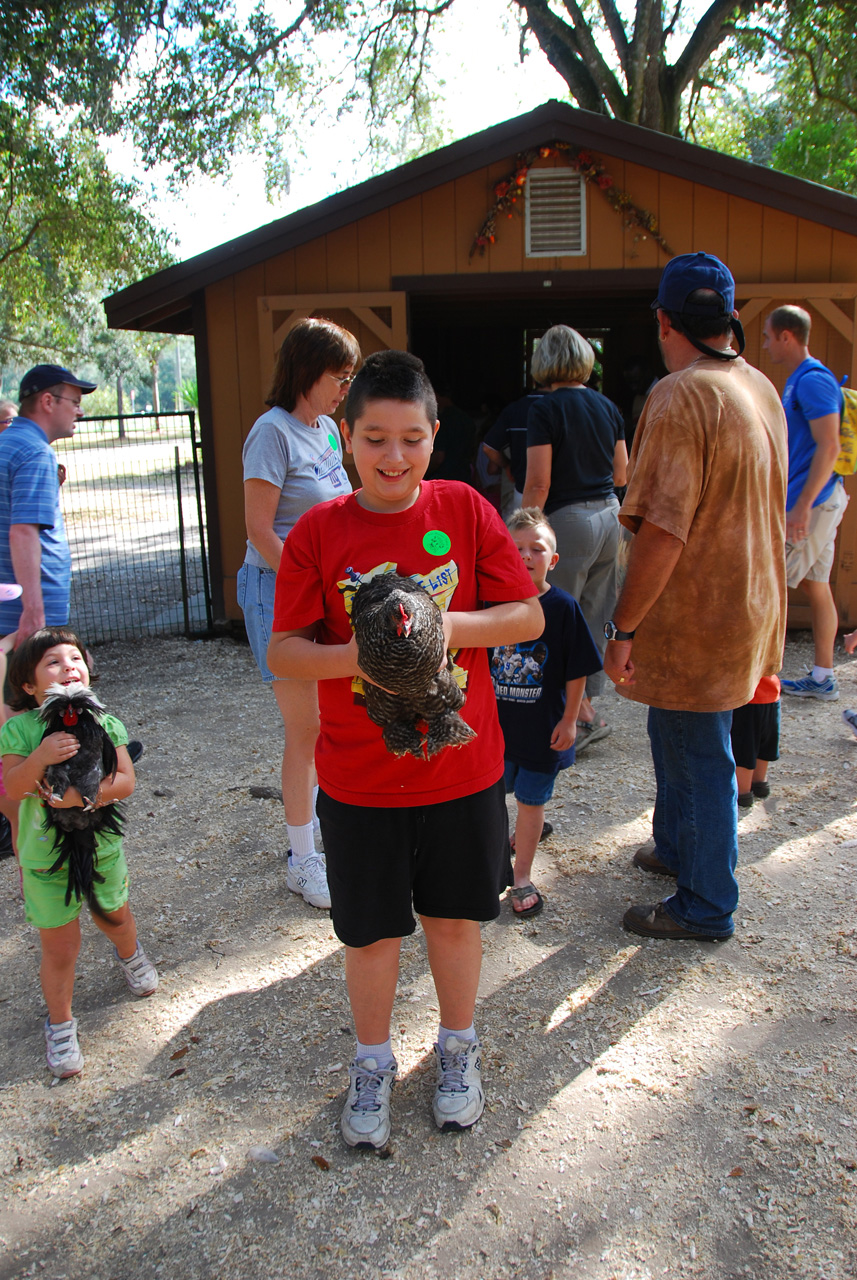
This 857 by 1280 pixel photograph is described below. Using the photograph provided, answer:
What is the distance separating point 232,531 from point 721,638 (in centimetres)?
543

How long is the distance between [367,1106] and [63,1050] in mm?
925

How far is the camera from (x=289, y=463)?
312 centimetres

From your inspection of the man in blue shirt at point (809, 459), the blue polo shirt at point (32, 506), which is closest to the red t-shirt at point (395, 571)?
the blue polo shirt at point (32, 506)

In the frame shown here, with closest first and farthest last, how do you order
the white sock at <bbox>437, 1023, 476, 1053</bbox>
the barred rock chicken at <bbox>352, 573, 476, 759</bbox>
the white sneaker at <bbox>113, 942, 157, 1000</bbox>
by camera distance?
1. the barred rock chicken at <bbox>352, 573, 476, 759</bbox>
2. the white sock at <bbox>437, 1023, 476, 1053</bbox>
3. the white sneaker at <bbox>113, 942, 157, 1000</bbox>

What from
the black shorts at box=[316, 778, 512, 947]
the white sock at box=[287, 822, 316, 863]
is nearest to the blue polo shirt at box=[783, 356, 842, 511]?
the white sock at box=[287, 822, 316, 863]

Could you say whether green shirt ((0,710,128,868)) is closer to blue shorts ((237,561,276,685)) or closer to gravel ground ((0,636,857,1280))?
gravel ground ((0,636,857,1280))

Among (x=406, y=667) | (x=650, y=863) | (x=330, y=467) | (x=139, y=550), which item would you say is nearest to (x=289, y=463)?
(x=330, y=467)

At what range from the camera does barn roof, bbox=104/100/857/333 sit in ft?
21.6

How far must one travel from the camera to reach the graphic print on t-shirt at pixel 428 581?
192 centimetres

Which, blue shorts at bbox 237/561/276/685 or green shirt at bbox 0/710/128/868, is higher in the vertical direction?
blue shorts at bbox 237/561/276/685

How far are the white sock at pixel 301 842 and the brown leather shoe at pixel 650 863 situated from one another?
130 centimetres

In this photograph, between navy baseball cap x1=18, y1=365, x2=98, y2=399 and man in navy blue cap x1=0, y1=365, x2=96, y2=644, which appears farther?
navy baseball cap x1=18, y1=365, x2=98, y2=399

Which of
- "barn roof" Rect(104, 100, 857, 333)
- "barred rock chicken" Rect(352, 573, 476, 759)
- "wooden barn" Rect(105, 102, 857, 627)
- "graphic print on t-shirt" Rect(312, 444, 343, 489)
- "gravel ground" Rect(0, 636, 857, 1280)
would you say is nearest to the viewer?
"barred rock chicken" Rect(352, 573, 476, 759)

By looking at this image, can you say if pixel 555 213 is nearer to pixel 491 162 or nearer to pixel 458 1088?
pixel 491 162
